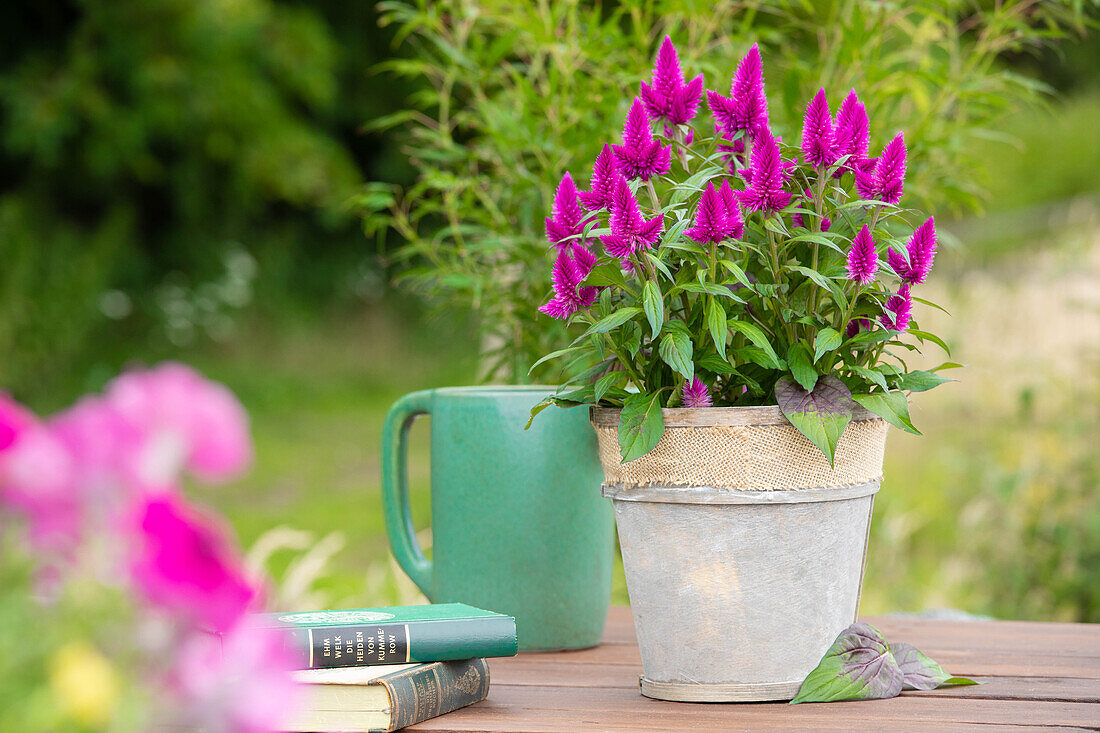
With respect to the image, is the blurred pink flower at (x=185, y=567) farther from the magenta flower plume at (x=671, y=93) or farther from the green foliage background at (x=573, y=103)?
the green foliage background at (x=573, y=103)

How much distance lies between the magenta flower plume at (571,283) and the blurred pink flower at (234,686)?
0.53m

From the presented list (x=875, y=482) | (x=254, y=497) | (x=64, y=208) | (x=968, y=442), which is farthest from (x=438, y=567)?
(x=64, y=208)

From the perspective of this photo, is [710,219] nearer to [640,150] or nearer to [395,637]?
[640,150]

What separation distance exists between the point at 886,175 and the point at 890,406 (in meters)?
0.19

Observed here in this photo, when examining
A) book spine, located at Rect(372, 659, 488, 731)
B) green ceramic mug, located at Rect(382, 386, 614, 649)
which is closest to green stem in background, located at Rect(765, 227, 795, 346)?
green ceramic mug, located at Rect(382, 386, 614, 649)

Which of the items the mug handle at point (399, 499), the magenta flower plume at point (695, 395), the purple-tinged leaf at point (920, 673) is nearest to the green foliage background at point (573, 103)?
the mug handle at point (399, 499)

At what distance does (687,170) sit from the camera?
0.90m

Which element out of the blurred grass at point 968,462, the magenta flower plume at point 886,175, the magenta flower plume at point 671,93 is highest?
the magenta flower plume at point 671,93

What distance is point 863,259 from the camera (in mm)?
799

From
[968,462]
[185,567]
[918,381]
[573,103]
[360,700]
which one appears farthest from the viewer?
[968,462]

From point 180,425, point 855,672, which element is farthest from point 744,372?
point 180,425

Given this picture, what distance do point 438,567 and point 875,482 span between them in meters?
0.47

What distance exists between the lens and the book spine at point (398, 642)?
0.83 m

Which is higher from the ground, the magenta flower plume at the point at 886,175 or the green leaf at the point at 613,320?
the magenta flower plume at the point at 886,175
